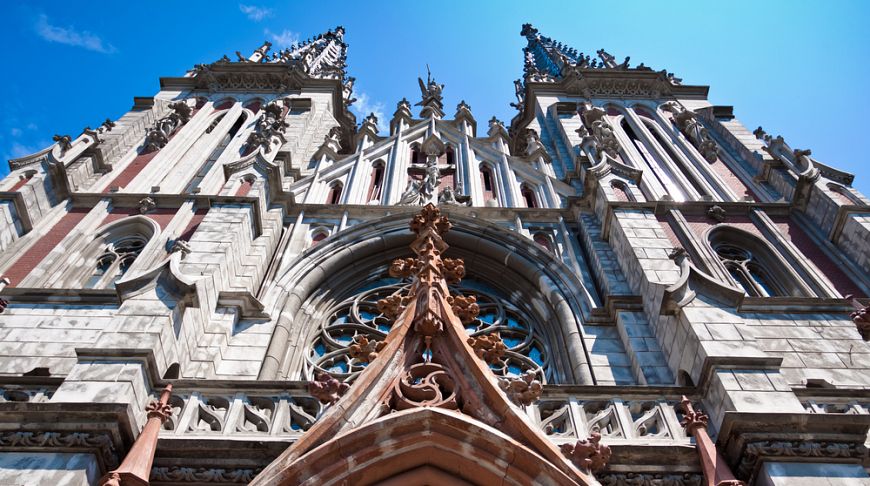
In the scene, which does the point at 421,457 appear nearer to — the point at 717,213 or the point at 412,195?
the point at 412,195

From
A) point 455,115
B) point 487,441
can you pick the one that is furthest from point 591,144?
point 487,441

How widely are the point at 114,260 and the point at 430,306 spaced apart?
7.32m

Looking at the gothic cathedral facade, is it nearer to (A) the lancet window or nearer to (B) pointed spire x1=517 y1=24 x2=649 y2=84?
(A) the lancet window

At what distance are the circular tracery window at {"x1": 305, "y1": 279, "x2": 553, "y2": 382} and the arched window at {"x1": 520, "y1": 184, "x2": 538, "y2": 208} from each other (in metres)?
3.30

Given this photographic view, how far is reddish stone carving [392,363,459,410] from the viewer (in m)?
6.72

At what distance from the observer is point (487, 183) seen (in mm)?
16797

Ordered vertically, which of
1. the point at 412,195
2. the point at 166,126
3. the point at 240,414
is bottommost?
the point at 240,414

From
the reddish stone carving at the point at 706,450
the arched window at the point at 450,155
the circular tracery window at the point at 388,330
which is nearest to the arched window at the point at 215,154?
the arched window at the point at 450,155

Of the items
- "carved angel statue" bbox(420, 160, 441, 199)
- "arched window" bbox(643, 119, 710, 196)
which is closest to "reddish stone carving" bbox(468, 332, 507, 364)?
"carved angel statue" bbox(420, 160, 441, 199)

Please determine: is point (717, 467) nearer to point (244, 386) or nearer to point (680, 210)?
point (244, 386)

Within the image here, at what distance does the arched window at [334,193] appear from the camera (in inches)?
615

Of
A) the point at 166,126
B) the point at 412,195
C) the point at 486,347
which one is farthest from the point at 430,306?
the point at 166,126

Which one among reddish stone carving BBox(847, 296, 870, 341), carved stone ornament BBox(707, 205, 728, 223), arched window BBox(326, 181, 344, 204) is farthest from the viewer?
arched window BBox(326, 181, 344, 204)

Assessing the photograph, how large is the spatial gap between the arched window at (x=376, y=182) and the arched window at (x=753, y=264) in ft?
22.5
